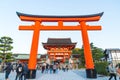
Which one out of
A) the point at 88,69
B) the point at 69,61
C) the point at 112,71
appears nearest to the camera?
the point at 112,71

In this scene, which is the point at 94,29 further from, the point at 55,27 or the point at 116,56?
the point at 116,56

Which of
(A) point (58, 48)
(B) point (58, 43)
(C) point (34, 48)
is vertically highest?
(B) point (58, 43)

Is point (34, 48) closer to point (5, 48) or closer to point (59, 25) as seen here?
point (59, 25)

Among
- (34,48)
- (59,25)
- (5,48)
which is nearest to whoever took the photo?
(34,48)

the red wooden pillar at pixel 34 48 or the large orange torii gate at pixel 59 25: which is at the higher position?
the large orange torii gate at pixel 59 25

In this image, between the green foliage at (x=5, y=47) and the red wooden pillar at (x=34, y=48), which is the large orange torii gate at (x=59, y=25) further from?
the green foliage at (x=5, y=47)

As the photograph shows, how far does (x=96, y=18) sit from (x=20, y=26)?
712 centimetres

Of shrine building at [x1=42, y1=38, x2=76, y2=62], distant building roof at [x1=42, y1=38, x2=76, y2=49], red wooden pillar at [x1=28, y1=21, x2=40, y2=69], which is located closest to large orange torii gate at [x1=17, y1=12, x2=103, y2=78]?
red wooden pillar at [x1=28, y1=21, x2=40, y2=69]

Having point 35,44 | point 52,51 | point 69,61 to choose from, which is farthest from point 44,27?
point 69,61

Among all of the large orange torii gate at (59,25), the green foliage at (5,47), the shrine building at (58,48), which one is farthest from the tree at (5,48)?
the large orange torii gate at (59,25)

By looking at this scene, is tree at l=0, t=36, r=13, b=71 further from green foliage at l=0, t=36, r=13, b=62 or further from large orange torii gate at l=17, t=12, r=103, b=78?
large orange torii gate at l=17, t=12, r=103, b=78

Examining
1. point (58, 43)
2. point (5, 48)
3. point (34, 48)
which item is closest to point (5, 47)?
point (5, 48)

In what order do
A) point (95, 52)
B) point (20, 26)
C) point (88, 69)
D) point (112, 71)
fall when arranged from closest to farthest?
point (112, 71) < point (88, 69) < point (20, 26) < point (95, 52)

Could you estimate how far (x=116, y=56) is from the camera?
29.0 metres
